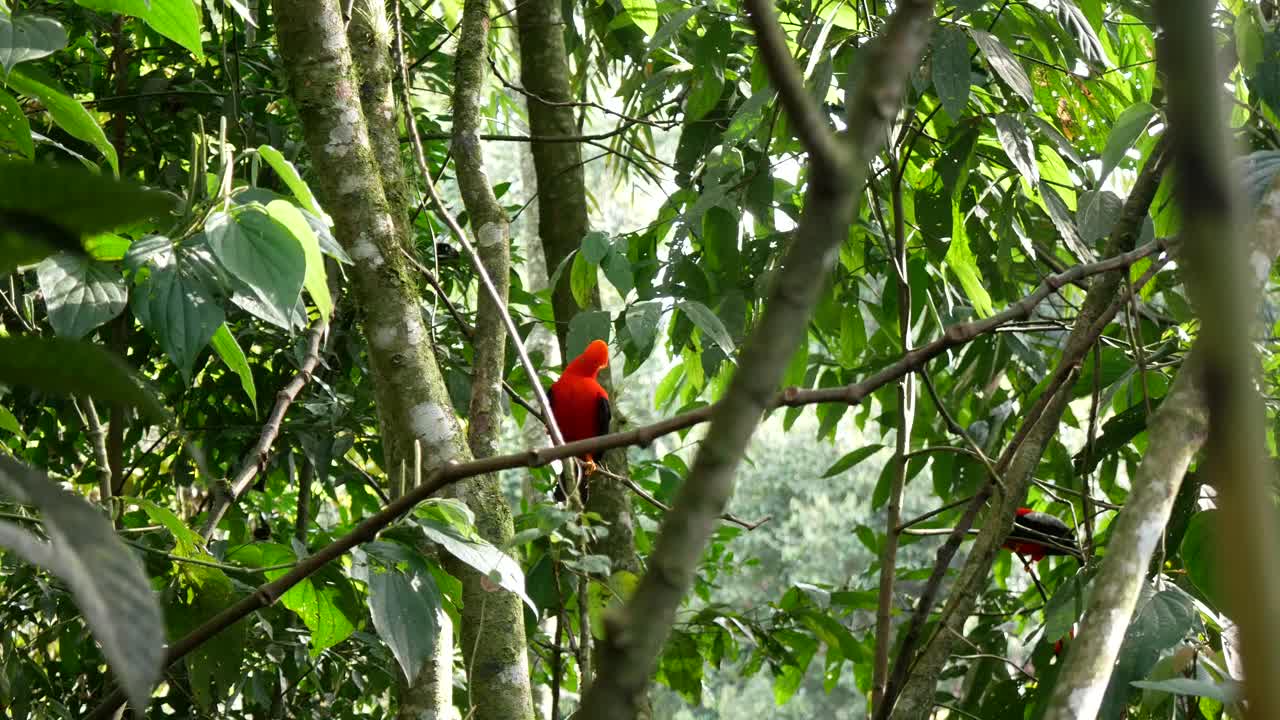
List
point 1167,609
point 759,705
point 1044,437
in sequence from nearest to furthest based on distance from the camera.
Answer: point 1167,609
point 1044,437
point 759,705

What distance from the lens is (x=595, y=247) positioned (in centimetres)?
163

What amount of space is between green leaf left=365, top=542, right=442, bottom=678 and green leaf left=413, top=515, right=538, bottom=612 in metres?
0.03

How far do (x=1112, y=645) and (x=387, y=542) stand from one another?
57 cm

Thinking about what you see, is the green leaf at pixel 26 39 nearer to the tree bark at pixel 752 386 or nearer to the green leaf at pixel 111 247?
the green leaf at pixel 111 247

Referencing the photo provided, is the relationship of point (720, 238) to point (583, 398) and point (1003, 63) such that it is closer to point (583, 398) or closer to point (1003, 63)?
point (1003, 63)

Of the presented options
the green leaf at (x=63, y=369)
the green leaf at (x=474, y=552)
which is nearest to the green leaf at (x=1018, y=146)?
the green leaf at (x=474, y=552)

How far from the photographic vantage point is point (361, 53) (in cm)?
148

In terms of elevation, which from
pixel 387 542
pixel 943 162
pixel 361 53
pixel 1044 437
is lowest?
pixel 387 542

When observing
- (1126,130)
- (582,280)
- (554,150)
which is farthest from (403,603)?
(554,150)

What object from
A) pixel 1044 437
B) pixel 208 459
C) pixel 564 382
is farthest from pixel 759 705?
pixel 1044 437

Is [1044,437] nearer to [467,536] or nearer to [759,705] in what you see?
[467,536]

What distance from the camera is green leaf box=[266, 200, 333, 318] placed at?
93 centimetres

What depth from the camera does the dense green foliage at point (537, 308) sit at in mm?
945

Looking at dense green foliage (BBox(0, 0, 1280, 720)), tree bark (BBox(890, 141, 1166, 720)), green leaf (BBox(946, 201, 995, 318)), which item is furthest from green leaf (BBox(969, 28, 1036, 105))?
green leaf (BBox(946, 201, 995, 318))
